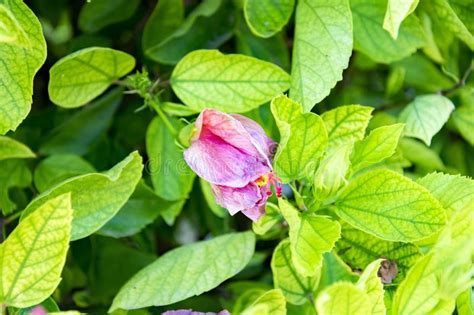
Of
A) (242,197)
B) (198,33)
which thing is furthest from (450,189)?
(198,33)

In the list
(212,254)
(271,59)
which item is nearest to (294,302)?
(212,254)

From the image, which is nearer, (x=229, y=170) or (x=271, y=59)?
Result: (x=229, y=170)

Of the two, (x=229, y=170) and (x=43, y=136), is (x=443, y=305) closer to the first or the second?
(x=229, y=170)

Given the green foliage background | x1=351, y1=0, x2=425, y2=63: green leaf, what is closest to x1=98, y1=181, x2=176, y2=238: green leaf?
the green foliage background

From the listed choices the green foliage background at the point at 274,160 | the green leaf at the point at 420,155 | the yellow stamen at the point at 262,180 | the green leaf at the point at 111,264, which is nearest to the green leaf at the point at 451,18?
the green foliage background at the point at 274,160

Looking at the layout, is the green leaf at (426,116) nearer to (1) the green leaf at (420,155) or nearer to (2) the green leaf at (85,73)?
(1) the green leaf at (420,155)

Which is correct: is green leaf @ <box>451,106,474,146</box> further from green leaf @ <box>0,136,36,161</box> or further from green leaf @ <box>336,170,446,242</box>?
green leaf @ <box>0,136,36,161</box>

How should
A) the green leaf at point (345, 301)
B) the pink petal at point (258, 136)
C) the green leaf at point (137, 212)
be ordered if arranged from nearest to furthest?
the green leaf at point (345, 301) < the pink petal at point (258, 136) < the green leaf at point (137, 212)
